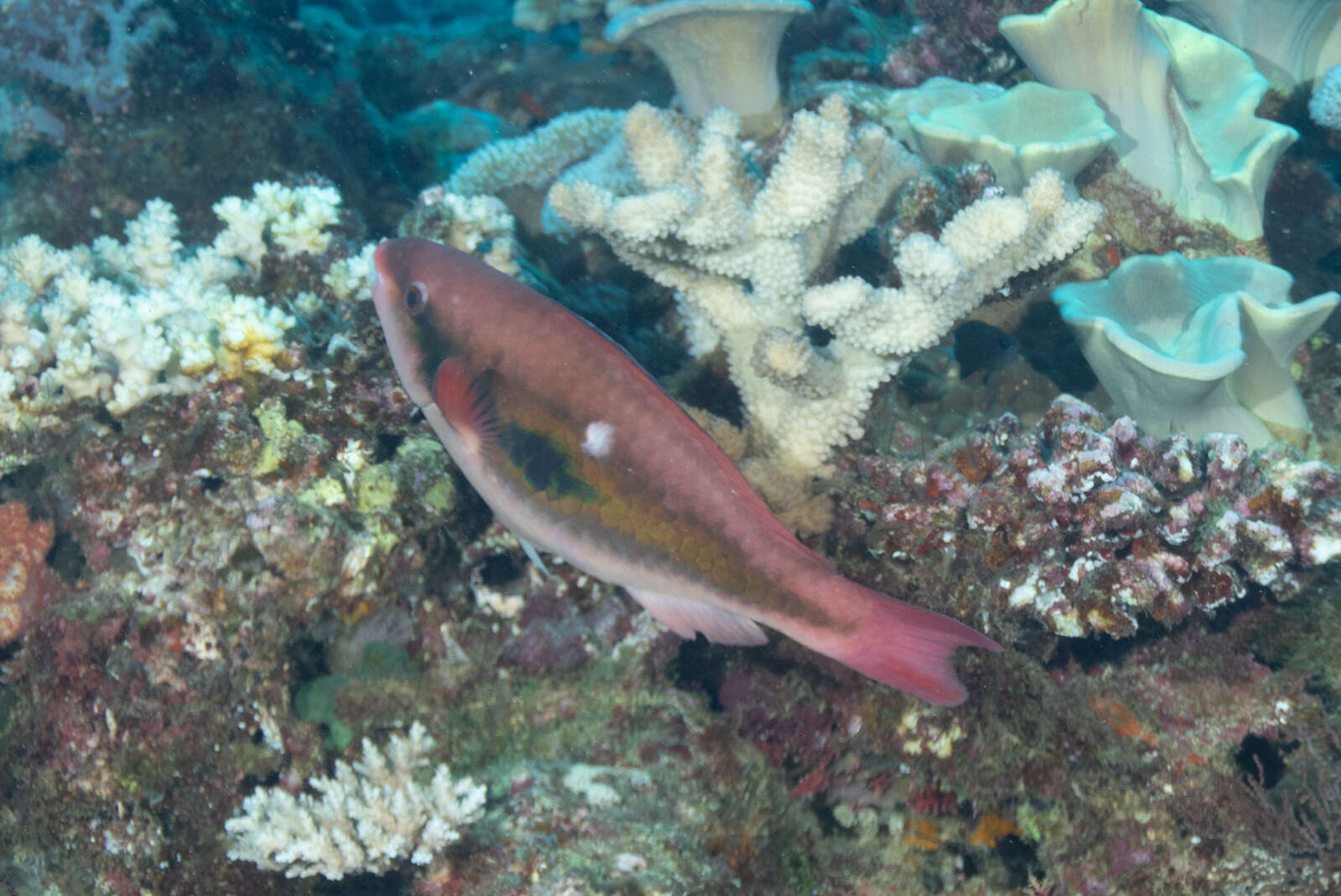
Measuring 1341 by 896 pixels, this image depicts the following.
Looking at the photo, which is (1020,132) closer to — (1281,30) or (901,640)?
(1281,30)

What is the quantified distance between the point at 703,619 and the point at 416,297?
1.49m

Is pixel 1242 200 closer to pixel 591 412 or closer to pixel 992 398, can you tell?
pixel 992 398

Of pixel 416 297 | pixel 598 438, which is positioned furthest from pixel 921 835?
pixel 416 297

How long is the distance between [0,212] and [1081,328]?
807 centimetres

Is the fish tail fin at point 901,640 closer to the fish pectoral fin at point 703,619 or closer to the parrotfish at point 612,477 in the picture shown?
the parrotfish at point 612,477

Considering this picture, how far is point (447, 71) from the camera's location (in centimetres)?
898

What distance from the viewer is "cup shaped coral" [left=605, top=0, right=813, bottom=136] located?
4.17m

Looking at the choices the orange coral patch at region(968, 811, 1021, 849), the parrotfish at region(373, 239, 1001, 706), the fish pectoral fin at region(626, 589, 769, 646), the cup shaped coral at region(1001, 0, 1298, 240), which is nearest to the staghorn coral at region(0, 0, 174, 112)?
the parrotfish at region(373, 239, 1001, 706)

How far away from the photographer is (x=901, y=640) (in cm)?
222

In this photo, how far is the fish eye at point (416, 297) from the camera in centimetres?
264

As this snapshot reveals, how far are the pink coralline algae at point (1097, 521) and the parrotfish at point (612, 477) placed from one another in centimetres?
66

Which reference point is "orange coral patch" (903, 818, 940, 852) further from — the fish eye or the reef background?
the fish eye

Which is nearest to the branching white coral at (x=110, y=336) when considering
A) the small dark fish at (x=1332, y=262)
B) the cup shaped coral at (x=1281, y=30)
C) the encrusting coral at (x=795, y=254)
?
the encrusting coral at (x=795, y=254)

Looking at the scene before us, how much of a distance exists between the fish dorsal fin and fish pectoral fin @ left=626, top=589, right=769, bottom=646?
0.76 m
